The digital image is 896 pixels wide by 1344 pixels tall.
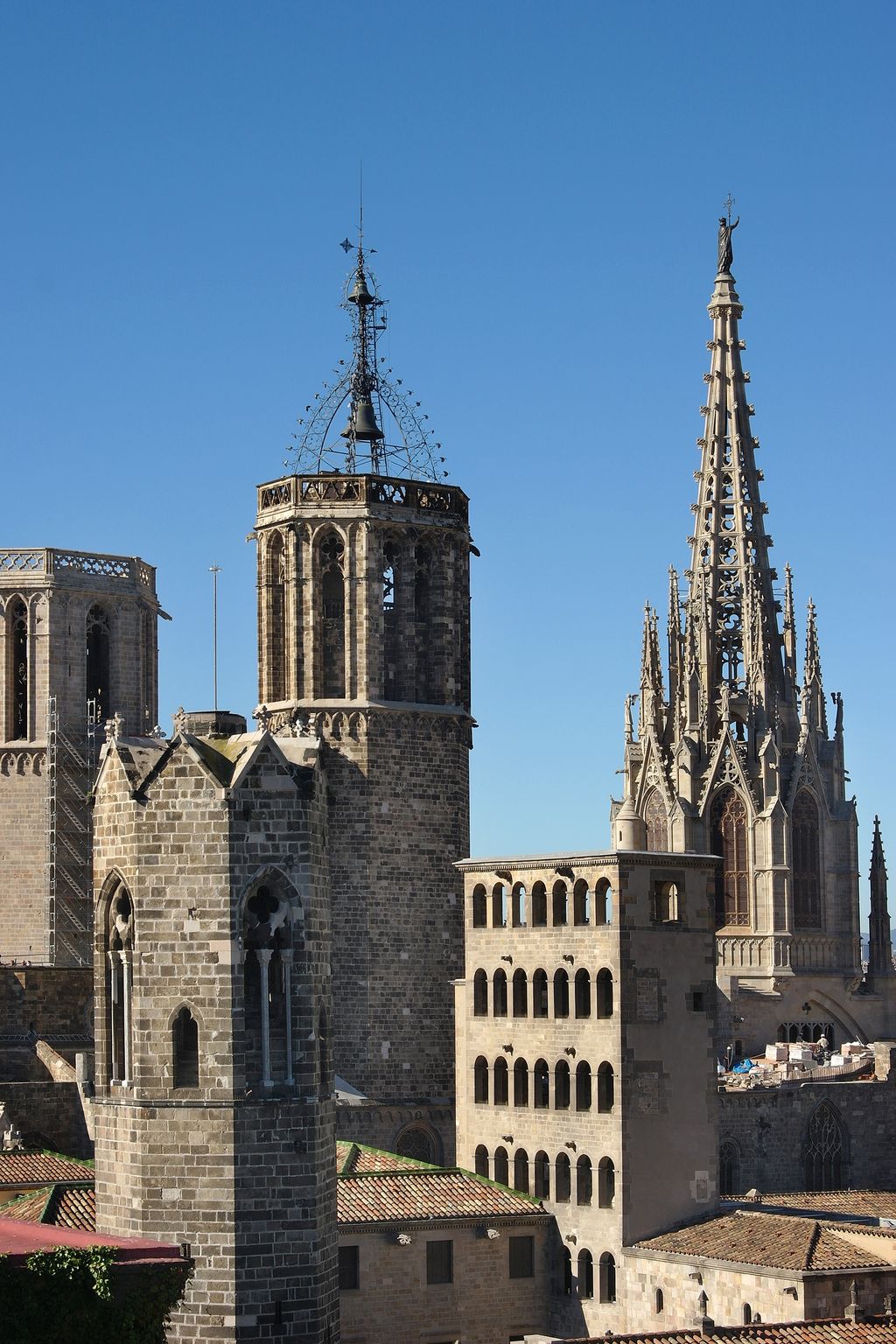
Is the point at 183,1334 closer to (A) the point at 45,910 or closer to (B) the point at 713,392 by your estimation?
(A) the point at 45,910

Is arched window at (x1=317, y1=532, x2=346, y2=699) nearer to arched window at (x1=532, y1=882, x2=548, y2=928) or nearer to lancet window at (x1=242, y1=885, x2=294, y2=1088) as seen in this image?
arched window at (x1=532, y1=882, x2=548, y2=928)

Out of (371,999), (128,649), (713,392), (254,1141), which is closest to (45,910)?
(128,649)

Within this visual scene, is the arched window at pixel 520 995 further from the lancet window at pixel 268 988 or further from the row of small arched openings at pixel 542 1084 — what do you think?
the lancet window at pixel 268 988

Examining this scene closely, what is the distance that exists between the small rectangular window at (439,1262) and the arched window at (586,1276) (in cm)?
376

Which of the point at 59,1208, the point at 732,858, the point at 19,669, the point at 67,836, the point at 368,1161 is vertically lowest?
the point at 368,1161

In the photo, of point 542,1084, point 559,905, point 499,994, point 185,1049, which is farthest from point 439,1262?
point 185,1049

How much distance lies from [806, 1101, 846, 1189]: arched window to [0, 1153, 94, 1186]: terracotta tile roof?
33066mm

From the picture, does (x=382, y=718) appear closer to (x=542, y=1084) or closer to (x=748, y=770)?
(x=542, y=1084)

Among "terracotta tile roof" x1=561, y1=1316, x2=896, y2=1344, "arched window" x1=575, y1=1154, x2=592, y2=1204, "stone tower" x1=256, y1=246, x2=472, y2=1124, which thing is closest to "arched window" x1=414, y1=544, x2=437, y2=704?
"stone tower" x1=256, y1=246, x2=472, y2=1124

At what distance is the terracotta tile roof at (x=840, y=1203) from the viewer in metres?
62.0

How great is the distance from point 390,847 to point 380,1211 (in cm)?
1565

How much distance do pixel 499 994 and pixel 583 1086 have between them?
4.06 m

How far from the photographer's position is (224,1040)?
125ft

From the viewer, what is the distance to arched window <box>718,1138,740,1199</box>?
76750 millimetres
